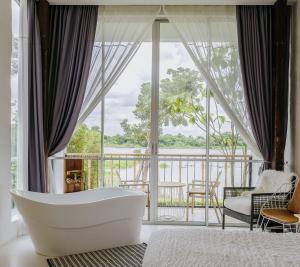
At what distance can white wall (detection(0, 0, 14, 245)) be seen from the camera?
384cm

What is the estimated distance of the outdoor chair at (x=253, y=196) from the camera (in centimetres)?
386

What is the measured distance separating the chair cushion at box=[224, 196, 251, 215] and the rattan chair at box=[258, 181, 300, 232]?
6.4 inches

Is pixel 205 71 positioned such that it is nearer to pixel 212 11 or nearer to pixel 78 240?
pixel 212 11

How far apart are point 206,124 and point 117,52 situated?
158cm

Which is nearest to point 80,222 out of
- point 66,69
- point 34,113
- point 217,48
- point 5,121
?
point 5,121

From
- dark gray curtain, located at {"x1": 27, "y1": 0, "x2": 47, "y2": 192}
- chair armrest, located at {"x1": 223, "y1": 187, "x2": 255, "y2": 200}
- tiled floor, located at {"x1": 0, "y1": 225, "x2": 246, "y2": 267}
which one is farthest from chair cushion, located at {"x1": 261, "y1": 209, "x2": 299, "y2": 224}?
dark gray curtain, located at {"x1": 27, "y1": 0, "x2": 47, "y2": 192}

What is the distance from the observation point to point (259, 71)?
15.2 ft

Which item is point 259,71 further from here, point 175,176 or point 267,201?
point 175,176

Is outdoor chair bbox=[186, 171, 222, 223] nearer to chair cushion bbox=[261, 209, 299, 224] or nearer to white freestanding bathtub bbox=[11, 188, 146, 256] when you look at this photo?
chair cushion bbox=[261, 209, 299, 224]

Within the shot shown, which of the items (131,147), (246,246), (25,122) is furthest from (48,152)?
(246,246)

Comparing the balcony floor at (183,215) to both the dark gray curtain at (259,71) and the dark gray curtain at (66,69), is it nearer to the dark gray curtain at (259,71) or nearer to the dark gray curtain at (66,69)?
the dark gray curtain at (259,71)

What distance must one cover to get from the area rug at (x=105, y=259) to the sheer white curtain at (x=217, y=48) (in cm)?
216

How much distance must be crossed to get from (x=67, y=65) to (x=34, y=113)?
794 millimetres

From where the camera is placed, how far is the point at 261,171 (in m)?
4.67
